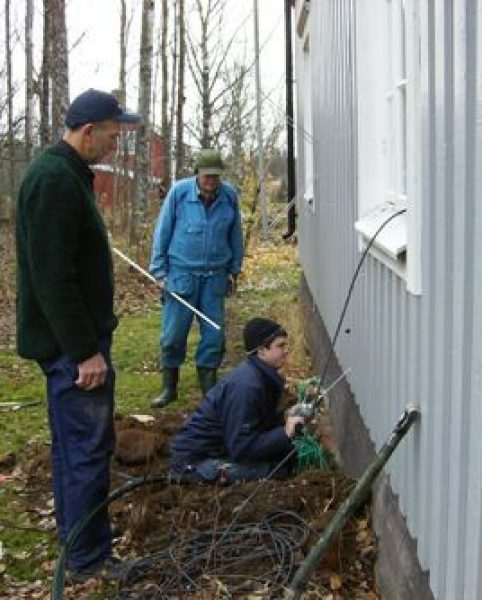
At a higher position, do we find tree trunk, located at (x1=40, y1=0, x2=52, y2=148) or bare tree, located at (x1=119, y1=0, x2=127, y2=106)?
bare tree, located at (x1=119, y1=0, x2=127, y2=106)

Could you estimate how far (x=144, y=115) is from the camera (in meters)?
14.7

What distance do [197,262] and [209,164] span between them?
795 millimetres

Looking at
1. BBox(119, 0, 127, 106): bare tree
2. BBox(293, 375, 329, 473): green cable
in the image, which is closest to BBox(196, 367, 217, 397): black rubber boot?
BBox(293, 375, 329, 473): green cable

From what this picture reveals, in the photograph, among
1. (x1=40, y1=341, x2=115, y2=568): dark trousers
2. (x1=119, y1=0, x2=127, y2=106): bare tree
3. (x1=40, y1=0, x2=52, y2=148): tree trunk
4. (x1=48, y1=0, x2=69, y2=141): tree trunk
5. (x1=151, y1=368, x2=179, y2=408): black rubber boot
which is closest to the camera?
(x1=40, y1=341, x2=115, y2=568): dark trousers

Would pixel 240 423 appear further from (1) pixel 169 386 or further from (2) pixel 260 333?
(1) pixel 169 386

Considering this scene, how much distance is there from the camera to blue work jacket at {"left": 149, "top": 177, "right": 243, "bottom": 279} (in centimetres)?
674

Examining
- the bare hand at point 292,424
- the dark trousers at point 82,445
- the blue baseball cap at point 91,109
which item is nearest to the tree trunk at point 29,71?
the bare hand at point 292,424

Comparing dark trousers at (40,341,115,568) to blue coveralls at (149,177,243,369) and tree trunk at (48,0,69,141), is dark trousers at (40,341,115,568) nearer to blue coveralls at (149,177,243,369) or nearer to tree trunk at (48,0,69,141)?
blue coveralls at (149,177,243,369)

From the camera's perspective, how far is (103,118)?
3.77m

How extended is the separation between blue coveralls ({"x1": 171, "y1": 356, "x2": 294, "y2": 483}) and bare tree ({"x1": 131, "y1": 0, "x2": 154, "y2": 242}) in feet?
33.1

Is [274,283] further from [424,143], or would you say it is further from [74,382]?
[424,143]

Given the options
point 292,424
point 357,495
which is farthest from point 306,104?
point 357,495

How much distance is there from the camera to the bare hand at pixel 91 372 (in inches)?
146

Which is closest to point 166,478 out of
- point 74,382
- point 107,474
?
point 107,474
